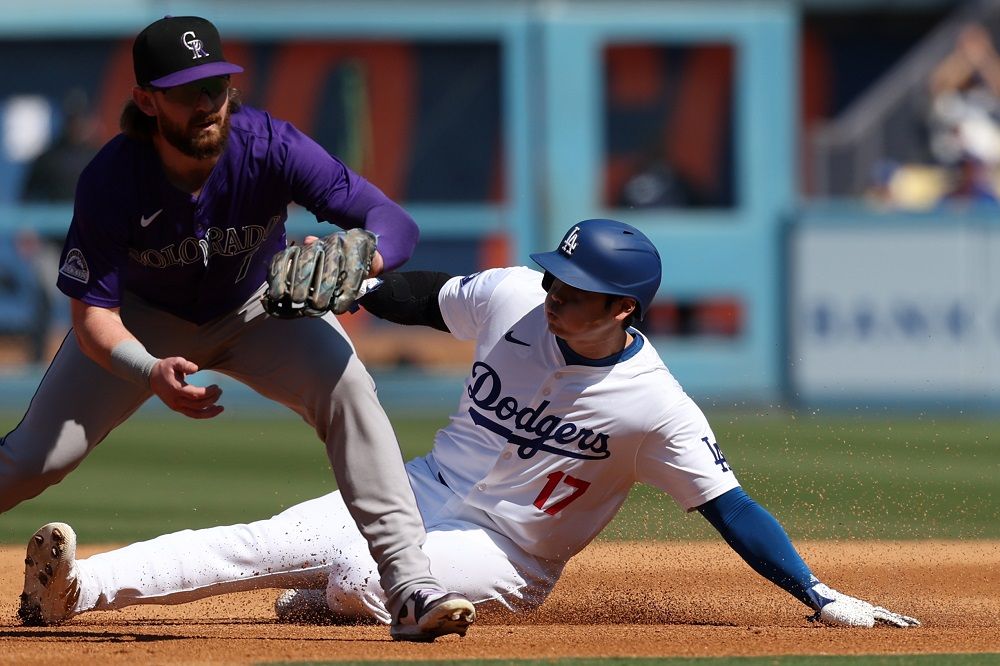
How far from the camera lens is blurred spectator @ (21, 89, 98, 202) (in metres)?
13.2

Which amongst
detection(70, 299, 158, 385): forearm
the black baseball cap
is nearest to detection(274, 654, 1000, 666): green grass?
detection(70, 299, 158, 385): forearm

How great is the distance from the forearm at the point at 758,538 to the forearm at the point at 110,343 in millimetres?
1672

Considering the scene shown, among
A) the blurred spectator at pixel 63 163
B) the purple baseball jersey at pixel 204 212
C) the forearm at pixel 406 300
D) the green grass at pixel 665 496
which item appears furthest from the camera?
the blurred spectator at pixel 63 163

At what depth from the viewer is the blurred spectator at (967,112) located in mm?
15328

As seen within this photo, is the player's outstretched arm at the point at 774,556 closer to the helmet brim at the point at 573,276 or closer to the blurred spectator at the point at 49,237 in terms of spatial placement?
the helmet brim at the point at 573,276

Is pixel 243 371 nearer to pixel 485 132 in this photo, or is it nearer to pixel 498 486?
pixel 498 486

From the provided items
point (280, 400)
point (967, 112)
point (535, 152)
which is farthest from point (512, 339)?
point (967, 112)

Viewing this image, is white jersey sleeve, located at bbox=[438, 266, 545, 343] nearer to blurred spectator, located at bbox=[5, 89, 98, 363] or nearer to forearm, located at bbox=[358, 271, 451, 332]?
forearm, located at bbox=[358, 271, 451, 332]

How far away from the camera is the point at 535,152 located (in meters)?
13.7

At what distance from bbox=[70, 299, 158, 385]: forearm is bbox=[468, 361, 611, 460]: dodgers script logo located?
108 cm

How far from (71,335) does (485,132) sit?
9.34m

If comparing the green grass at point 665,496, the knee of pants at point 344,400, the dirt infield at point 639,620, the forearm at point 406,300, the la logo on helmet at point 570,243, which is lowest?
the green grass at point 665,496

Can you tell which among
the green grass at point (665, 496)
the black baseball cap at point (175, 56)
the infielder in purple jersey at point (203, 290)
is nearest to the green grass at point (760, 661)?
the infielder in purple jersey at point (203, 290)

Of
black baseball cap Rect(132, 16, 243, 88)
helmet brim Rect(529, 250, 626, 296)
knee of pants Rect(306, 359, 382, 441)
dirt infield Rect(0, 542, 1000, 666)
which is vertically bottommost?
dirt infield Rect(0, 542, 1000, 666)
